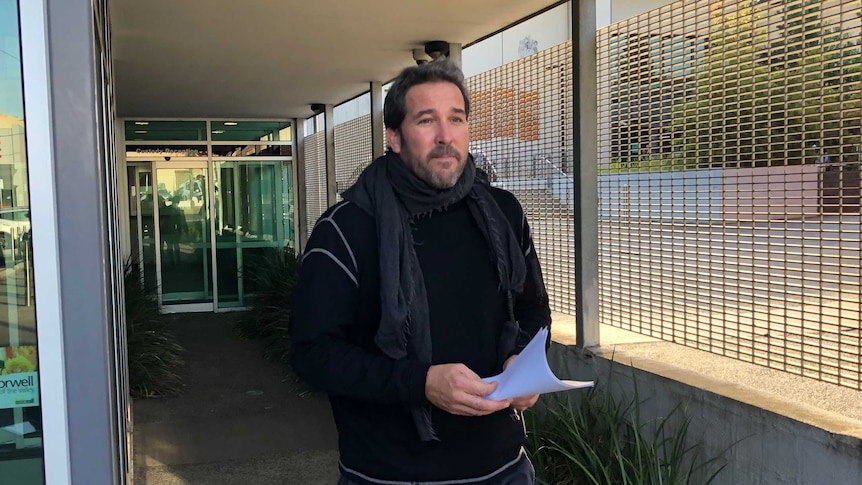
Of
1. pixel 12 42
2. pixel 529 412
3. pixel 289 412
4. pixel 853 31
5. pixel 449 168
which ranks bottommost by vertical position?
pixel 289 412

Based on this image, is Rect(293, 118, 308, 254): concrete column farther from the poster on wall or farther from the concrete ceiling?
the poster on wall

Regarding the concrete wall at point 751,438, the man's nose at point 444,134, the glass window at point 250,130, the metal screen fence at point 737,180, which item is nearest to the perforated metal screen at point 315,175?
the glass window at point 250,130

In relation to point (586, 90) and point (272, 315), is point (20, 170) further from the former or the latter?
point (272, 315)

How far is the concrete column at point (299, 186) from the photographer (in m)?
11.9

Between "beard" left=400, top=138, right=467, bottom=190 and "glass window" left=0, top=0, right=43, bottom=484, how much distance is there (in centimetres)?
85

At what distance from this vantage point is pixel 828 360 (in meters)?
3.19

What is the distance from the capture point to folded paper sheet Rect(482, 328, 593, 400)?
152 centimetres

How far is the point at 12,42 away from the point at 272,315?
7.22 metres

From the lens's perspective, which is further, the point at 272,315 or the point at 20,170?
the point at 272,315

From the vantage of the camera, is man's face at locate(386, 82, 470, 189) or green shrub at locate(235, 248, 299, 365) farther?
green shrub at locate(235, 248, 299, 365)

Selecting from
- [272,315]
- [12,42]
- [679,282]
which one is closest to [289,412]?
[272,315]

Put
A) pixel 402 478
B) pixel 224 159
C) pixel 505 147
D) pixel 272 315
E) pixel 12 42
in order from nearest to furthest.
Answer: pixel 12 42, pixel 402 478, pixel 505 147, pixel 272 315, pixel 224 159

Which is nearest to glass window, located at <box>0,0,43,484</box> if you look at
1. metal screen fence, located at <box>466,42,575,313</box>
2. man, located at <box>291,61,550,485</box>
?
man, located at <box>291,61,550,485</box>

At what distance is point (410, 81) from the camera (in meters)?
1.93
